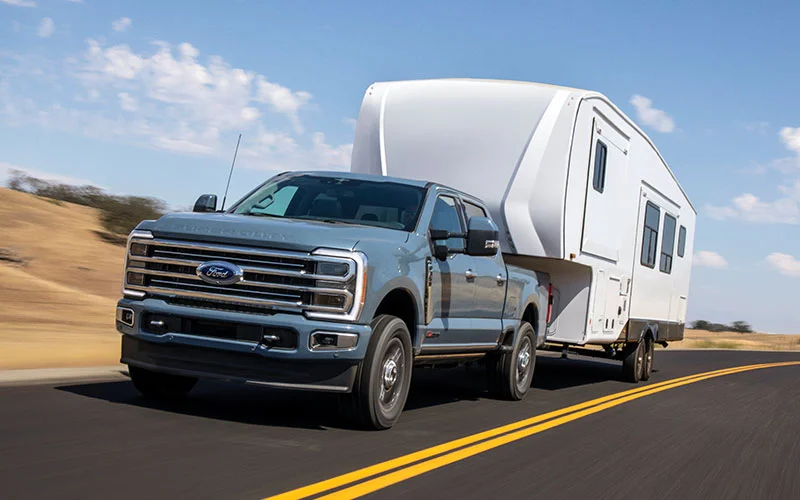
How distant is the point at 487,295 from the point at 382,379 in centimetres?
259

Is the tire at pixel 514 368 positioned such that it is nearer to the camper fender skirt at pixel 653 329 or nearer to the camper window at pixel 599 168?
the camper window at pixel 599 168

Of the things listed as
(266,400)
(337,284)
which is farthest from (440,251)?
(266,400)

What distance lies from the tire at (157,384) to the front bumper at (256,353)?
2.62 feet

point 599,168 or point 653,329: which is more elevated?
point 599,168

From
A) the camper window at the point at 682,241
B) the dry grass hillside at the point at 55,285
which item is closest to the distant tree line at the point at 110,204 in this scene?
the dry grass hillside at the point at 55,285

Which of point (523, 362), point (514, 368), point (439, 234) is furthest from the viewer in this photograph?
point (523, 362)

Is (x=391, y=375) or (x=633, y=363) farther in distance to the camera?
(x=633, y=363)

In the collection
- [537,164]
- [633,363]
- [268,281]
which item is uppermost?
[537,164]

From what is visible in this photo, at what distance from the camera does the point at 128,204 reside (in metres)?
34.8

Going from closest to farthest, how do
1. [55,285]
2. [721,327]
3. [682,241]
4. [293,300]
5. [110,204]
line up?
1. [293,300]
2. [682,241]
3. [55,285]
4. [110,204]
5. [721,327]

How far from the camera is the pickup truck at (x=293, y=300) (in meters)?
7.49

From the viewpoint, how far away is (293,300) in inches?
296

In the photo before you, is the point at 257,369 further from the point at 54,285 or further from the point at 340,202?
the point at 54,285

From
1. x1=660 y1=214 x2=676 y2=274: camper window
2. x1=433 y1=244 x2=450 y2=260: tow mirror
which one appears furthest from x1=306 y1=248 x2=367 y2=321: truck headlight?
x1=660 y1=214 x2=676 y2=274: camper window
